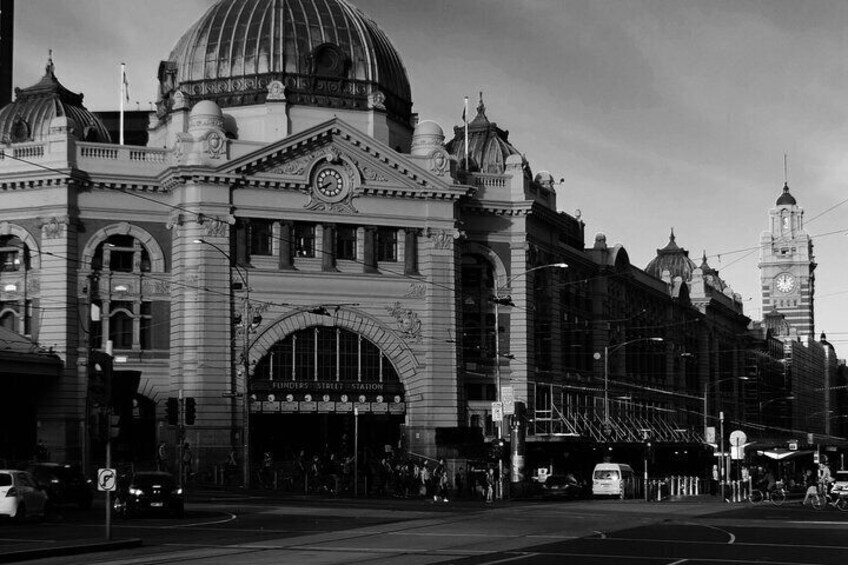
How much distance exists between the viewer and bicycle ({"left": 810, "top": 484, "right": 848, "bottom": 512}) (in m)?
69.8

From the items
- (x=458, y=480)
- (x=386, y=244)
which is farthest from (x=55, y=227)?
(x=458, y=480)

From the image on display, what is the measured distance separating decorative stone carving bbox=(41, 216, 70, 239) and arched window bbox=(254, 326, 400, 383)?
42.8ft

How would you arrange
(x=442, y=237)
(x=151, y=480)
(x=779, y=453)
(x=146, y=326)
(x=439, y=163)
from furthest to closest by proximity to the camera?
(x=779, y=453), (x=439, y=163), (x=442, y=237), (x=146, y=326), (x=151, y=480)

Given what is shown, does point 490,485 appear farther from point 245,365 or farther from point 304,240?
point 304,240

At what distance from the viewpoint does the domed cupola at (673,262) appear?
166625mm

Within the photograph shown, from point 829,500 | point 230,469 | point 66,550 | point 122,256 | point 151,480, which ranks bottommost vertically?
point 829,500

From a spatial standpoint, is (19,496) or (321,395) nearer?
(19,496)

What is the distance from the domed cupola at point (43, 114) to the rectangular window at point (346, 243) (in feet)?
55.7

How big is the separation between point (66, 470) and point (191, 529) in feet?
37.5

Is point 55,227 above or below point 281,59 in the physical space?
below

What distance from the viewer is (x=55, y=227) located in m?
88.8

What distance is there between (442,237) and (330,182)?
24.2 ft

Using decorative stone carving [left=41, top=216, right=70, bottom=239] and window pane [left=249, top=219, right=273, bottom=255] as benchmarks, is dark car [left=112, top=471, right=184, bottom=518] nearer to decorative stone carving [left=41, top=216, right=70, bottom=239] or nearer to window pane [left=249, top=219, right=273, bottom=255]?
decorative stone carving [left=41, top=216, right=70, bottom=239]

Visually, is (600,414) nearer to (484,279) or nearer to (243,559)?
(484,279)
